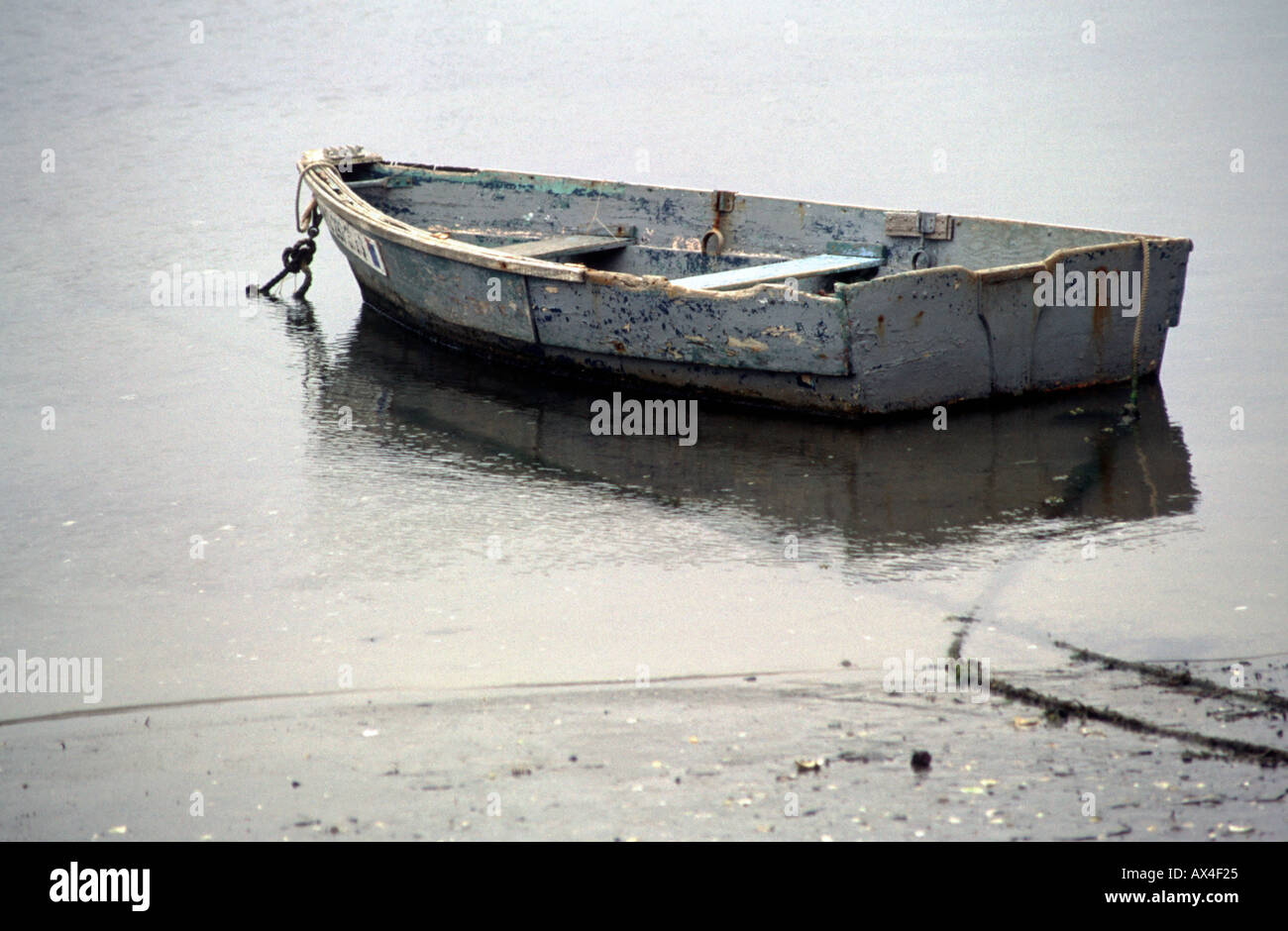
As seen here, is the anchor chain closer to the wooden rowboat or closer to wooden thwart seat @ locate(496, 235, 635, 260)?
the wooden rowboat

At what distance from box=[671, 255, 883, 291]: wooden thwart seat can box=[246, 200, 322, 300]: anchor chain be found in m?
4.47

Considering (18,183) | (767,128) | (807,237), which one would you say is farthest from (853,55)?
(807,237)

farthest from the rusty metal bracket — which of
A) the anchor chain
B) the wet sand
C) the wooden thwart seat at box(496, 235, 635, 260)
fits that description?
the anchor chain

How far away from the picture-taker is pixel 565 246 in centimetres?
1136

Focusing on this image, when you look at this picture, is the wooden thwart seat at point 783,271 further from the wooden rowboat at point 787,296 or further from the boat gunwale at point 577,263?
the boat gunwale at point 577,263

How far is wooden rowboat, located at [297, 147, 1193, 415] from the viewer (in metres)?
8.63

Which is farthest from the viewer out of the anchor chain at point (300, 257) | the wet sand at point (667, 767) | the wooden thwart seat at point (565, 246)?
the anchor chain at point (300, 257)

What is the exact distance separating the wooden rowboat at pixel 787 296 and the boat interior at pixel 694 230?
0.02 m

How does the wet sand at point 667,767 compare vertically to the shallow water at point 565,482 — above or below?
below

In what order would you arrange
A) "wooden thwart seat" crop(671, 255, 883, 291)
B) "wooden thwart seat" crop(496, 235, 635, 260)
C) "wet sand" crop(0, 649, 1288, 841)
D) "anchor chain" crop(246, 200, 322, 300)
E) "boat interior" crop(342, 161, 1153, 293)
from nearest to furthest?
"wet sand" crop(0, 649, 1288, 841) < "wooden thwart seat" crop(671, 255, 883, 291) < "boat interior" crop(342, 161, 1153, 293) < "wooden thwart seat" crop(496, 235, 635, 260) < "anchor chain" crop(246, 200, 322, 300)

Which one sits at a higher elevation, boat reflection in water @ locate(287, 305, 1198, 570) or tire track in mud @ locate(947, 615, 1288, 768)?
boat reflection in water @ locate(287, 305, 1198, 570)

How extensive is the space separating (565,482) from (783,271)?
2694 millimetres

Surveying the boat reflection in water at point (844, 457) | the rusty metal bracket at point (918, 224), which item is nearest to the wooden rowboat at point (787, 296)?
the rusty metal bracket at point (918, 224)

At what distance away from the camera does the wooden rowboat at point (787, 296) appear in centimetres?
863
